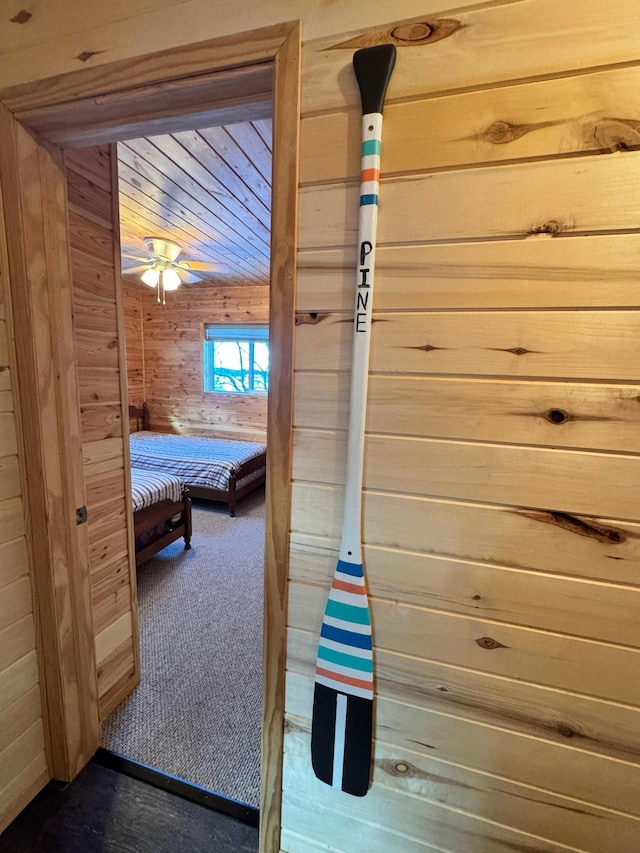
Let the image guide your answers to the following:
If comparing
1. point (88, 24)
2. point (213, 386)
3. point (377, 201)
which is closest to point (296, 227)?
point (377, 201)

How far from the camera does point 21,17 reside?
0.97 m

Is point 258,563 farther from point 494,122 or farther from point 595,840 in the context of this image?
point 494,122

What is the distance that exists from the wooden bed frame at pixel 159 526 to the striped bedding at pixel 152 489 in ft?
0.13

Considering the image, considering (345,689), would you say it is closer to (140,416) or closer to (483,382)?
(483,382)

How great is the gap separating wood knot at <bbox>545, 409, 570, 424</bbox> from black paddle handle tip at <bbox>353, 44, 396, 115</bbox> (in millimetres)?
691

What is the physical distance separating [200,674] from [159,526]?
1.28 m

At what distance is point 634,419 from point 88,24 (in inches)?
60.5

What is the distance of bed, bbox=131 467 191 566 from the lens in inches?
105

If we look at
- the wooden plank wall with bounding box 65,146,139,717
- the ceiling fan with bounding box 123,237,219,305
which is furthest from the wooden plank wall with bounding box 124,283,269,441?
the wooden plank wall with bounding box 65,146,139,717

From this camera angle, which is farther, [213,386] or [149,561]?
[213,386]

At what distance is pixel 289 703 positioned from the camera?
980 mm

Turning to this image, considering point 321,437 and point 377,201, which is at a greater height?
point 377,201

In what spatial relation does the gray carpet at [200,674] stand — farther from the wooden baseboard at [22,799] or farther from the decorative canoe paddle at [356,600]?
the decorative canoe paddle at [356,600]

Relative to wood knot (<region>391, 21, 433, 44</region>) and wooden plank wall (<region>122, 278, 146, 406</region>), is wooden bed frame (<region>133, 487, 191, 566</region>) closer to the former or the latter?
wood knot (<region>391, 21, 433, 44</region>)
